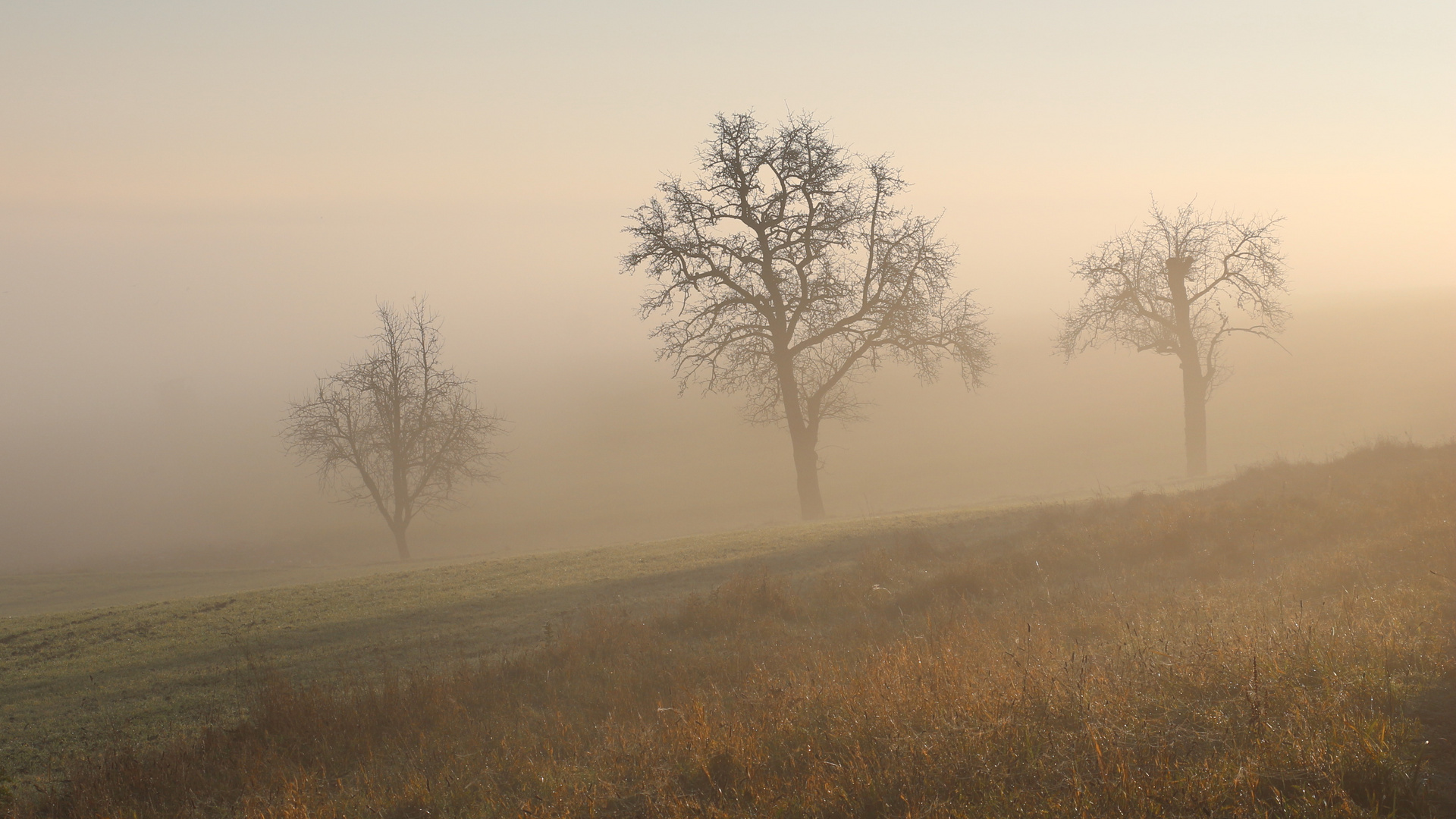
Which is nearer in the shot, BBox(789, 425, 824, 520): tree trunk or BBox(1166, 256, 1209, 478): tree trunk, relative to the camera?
BBox(789, 425, 824, 520): tree trunk

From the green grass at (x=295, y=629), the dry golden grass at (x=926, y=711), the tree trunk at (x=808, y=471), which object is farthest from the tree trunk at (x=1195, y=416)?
the dry golden grass at (x=926, y=711)

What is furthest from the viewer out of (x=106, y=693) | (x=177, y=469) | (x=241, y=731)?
(x=177, y=469)

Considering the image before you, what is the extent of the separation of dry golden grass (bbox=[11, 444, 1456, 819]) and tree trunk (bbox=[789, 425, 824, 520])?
649 inches

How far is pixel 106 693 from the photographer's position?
10000 mm

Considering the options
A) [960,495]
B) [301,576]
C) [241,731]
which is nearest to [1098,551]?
[241,731]

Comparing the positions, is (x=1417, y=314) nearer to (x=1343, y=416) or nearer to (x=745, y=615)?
(x=1343, y=416)

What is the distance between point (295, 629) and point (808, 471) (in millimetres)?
18810

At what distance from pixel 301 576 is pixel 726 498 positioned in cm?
2958

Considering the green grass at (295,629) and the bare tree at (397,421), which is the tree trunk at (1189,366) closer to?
the green grass at (295,629)

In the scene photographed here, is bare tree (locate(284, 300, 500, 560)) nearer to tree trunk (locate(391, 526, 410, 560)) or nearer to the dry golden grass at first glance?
tree trunk (locate(391, 526, 410, 560))

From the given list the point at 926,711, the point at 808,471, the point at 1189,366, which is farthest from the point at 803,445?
the point at 926,711

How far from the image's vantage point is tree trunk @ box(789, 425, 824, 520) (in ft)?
94.6

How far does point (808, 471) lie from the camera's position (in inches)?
1142

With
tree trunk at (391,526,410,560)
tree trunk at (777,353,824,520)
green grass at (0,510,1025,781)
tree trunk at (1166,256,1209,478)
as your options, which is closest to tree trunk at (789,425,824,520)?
tree trunk at (777,353,824,520)
